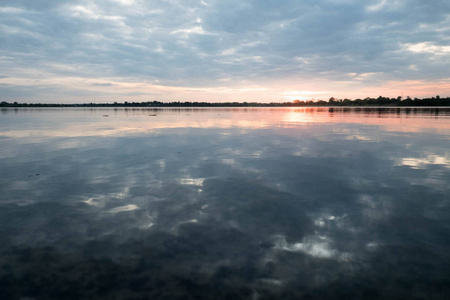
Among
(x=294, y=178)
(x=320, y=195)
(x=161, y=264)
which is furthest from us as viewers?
(x=294, y=178)

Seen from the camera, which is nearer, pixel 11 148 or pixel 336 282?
pixel 336 282

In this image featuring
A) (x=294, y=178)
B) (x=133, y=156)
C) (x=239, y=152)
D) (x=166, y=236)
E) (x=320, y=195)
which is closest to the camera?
(x=166, y=236)

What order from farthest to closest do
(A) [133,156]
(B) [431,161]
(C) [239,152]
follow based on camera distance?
(C) [239,152] → (A) [133,156] → (B) [431,161]

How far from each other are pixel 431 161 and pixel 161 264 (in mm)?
15046

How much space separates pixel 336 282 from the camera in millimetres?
4605

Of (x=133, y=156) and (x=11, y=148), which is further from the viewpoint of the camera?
(x=11, y=148)

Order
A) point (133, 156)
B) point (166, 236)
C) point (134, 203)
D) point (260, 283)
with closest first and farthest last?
point (260, 283)
point (166, 236)
point (134, 203)
point (133, 156)

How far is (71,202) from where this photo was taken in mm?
8391

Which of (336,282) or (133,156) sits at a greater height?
(133,156)

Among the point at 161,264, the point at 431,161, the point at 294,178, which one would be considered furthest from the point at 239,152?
the point at 161,264

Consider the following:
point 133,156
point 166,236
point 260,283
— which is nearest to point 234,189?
point 166,236

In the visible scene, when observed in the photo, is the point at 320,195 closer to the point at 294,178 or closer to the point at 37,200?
the point at 294,178

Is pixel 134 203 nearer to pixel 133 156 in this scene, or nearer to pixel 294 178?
pixel 294 178

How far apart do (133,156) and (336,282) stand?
13.2 m
